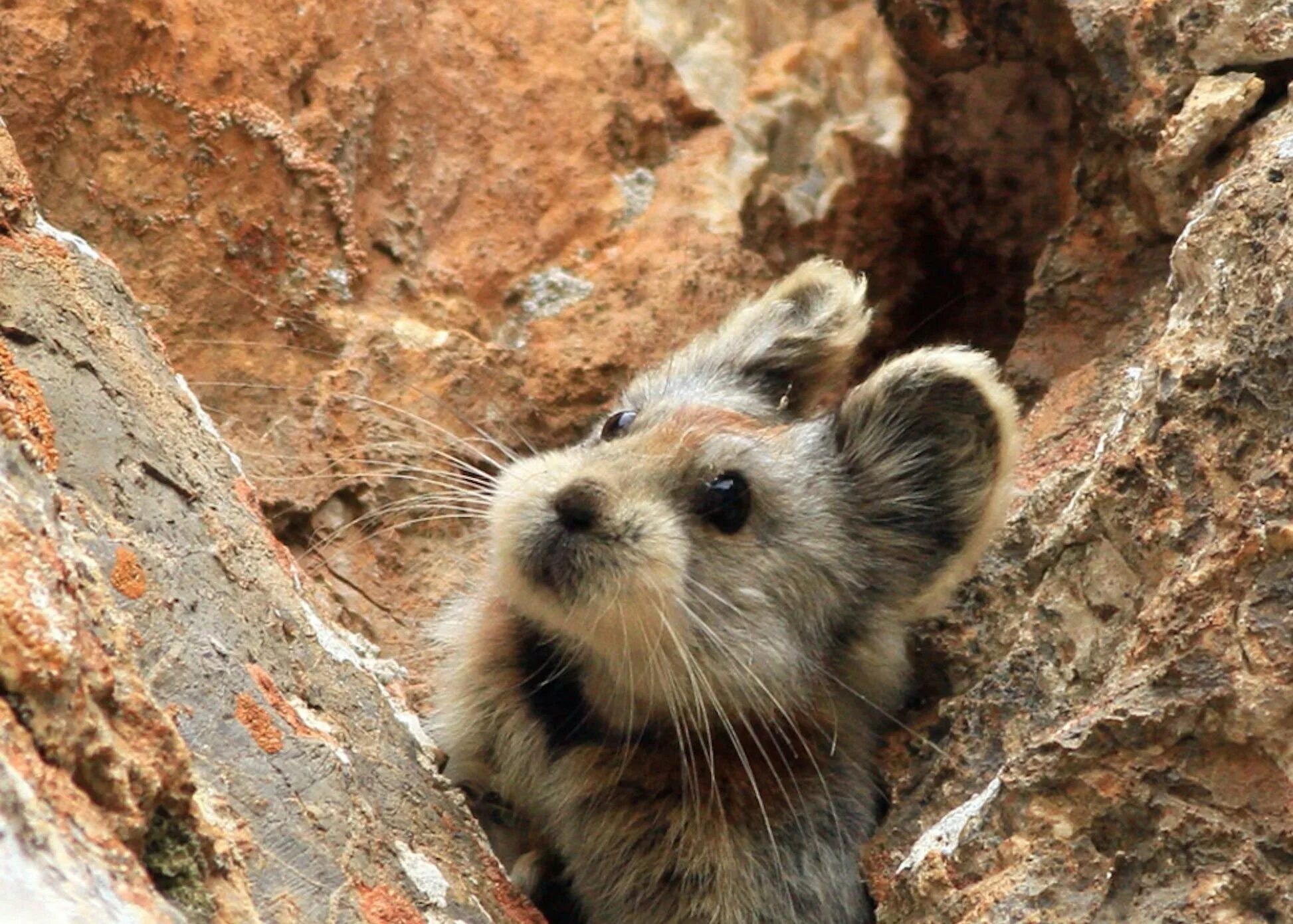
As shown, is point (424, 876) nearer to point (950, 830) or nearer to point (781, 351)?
point (950, 830)

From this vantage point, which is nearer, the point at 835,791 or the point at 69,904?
the point at 69,904

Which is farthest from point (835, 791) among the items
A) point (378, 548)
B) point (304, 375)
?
point (304, 375)

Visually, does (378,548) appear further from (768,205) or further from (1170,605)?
(1170,605)

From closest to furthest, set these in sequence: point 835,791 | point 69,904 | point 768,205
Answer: point 69,904 → point 835,791 → point 768,205

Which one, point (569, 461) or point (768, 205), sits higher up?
point (768, 205)

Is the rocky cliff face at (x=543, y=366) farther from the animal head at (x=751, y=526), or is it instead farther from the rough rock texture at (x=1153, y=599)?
the animal head at (x=751, y=526)

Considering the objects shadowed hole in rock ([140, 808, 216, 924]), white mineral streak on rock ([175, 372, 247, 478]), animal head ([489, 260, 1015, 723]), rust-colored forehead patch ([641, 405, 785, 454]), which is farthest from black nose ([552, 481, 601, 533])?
shadowed hole in rock ([140, 808, 216, 924])

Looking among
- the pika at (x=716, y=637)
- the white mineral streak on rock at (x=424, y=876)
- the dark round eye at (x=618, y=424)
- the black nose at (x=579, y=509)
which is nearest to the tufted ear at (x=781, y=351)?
the dark round eye at (x=618, y=424)
